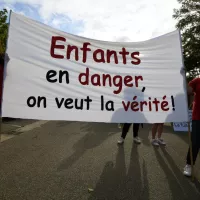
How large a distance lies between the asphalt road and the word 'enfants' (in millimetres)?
1812

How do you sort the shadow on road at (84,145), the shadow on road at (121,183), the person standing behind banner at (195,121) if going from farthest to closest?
the shadow on road at (84,145) < the person standing behind banner at (195,121) < the shadow on road at (121,183)

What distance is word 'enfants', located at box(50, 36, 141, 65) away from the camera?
11.6 feet

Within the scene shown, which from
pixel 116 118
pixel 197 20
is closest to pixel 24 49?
pixel 116 118

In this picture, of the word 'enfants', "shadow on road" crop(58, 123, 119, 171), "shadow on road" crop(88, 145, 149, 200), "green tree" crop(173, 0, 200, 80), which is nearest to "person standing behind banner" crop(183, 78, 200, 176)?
"shadow on road" crop(88, 145, 149, 200)

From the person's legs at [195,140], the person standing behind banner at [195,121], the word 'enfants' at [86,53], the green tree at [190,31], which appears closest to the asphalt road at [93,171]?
the person's legs at [195,140]

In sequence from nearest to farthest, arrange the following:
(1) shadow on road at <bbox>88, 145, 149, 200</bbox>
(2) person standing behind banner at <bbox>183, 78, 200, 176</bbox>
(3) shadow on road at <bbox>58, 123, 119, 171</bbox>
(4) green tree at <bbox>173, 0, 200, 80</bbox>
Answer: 1. (1) shadow on road at <bbox>88, 145, 149, 200</bbox>
2. (2) person standing behind banner at <bbox>183, 78, 200, 176</bbox>
3. (3) shadow on road at <bbox>58, 123, 119, 171</bbox>
4. (4) green tree at <bbox>173, 0, 200, 80</bbox>

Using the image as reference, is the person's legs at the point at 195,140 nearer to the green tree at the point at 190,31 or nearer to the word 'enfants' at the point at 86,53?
the word 'enfants' at the point at 86,53

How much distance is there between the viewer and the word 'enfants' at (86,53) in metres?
3.55

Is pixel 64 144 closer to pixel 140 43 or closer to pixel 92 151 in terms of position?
pixel 92 151

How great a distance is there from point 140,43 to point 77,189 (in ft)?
7.88

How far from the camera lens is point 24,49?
11.0 feet

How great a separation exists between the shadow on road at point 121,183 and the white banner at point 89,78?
3.05 feet

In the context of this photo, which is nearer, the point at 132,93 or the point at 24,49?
the point at 24,49

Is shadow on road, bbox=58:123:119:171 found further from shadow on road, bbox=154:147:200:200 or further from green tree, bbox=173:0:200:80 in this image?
green tree, bbox=173:0:200:80
